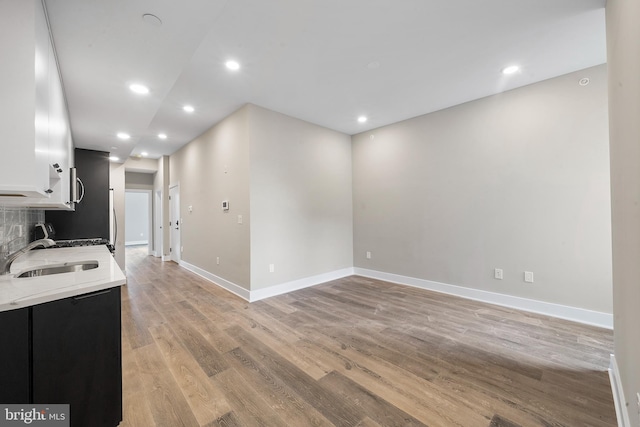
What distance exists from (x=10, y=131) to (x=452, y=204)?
14.2 ft

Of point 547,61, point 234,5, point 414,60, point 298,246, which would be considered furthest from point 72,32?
point 547,61

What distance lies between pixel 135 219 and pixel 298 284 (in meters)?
10.3

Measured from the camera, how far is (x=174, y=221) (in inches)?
262

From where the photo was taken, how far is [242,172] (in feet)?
12.6

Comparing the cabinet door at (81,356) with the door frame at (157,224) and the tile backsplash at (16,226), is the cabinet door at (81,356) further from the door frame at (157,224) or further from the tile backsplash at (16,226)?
the door frame at (157,224)

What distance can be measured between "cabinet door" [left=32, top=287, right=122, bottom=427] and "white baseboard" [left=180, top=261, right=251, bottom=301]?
2276 millimetres

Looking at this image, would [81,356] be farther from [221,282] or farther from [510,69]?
[510,69]

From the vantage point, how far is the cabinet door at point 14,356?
3.42ft

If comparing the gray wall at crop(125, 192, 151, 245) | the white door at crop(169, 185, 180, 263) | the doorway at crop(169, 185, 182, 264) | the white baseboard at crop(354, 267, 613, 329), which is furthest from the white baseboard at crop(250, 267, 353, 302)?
the gray wall at crop(125, 192, 151, 245)

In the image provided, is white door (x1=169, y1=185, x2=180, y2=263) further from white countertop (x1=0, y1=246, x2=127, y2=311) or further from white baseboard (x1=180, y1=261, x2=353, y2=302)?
white countertop (x1=0, y1=246, x2=127, y2=311)

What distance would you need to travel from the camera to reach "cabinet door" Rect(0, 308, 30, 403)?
3.42 ft

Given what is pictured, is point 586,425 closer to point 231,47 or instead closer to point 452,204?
point 452,204

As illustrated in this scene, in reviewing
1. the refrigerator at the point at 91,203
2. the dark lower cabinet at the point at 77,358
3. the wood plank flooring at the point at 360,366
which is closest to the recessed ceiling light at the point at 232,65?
the dark lower cabinet at the point at 77,358

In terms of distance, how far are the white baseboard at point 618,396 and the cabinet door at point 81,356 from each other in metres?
2.77
